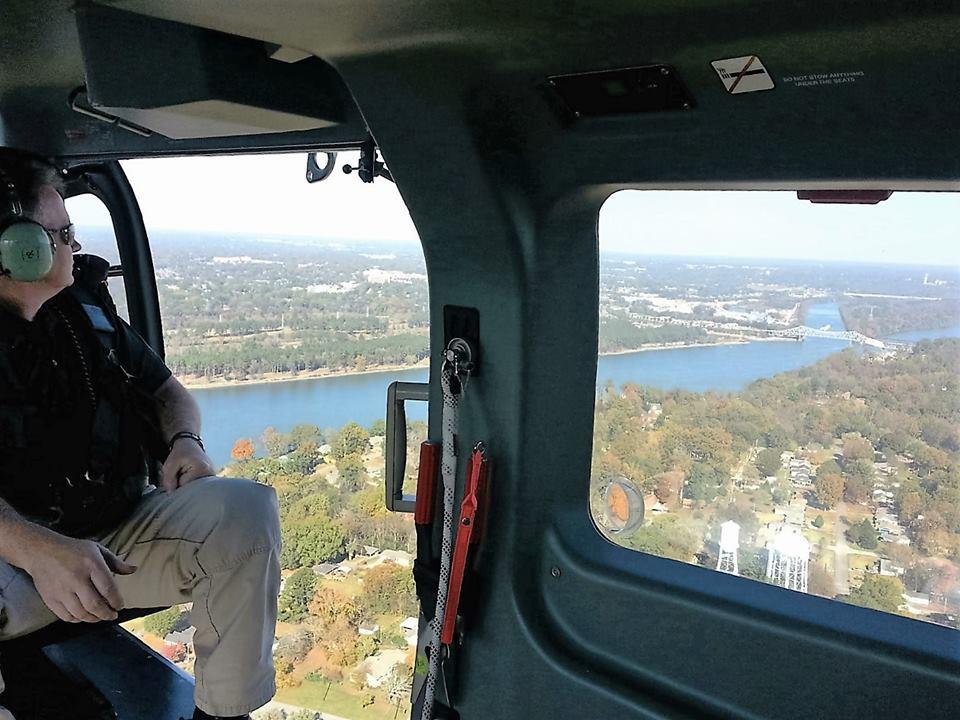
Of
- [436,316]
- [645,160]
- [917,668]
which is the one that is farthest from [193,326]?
[917,668]

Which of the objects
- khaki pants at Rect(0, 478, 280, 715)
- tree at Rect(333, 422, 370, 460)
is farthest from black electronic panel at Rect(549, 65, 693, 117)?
khaki pants at Rect(0, 478, 280, 715)

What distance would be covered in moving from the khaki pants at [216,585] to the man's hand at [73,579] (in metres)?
0.21

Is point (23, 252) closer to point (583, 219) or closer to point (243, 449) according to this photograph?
point (243, 449)

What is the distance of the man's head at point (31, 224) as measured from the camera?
2.20 metres

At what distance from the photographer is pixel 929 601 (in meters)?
1.42

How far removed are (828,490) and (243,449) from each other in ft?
6.85

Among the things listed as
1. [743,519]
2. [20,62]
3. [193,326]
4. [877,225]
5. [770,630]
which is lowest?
[770,630]

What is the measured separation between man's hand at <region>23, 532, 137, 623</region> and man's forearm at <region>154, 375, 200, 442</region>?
0.60 m

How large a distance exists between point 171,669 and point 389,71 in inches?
90.0

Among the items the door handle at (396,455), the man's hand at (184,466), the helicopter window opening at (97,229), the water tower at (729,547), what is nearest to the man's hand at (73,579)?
the man's hand at (184,466)

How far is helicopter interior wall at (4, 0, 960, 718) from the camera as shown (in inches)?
48.9

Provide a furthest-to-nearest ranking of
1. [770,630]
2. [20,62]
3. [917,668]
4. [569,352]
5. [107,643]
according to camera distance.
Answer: [107,643] < [20,62] < [569,352] < [770,630] < [917,668]

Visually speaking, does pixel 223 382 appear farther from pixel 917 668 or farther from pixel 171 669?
pixel 917 668

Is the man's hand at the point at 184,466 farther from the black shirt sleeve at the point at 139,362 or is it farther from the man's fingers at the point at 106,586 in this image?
the man's fingers at the point at 106,586
